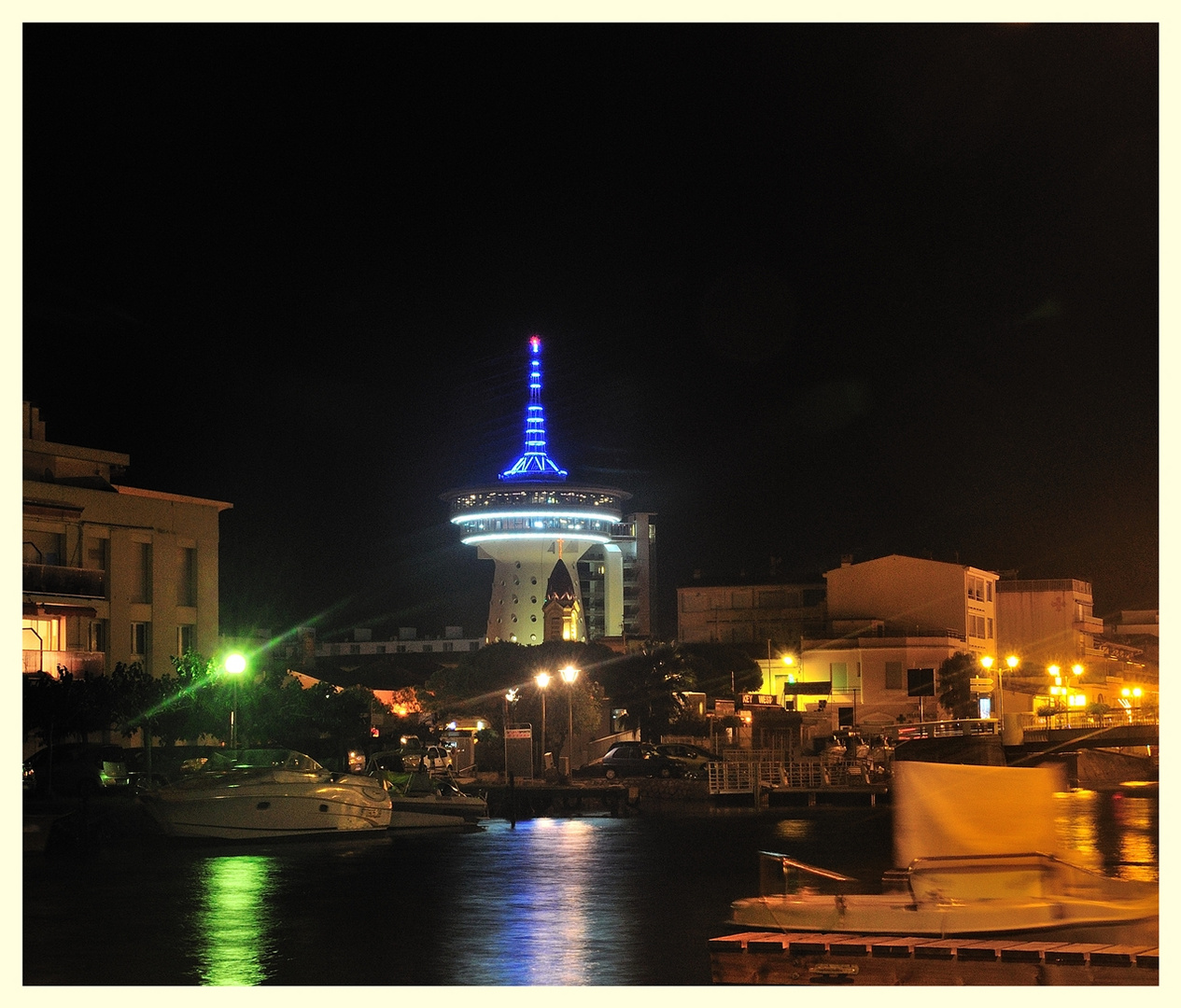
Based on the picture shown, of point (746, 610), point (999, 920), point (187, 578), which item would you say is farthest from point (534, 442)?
point (999, 920)

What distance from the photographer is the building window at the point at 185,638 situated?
47.3 metres

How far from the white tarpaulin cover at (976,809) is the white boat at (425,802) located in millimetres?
22719

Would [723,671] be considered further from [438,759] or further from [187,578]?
[187,578]

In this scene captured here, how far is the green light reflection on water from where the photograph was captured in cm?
1725

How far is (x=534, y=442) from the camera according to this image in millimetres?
128000

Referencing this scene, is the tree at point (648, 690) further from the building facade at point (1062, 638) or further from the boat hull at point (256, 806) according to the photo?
the boat hull at point (256, 806)

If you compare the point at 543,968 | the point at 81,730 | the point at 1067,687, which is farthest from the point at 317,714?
the point at 1067,687

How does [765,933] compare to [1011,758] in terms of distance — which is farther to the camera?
[1011,758]

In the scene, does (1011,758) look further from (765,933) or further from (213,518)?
(765,933)

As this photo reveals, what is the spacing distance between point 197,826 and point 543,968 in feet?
53.8

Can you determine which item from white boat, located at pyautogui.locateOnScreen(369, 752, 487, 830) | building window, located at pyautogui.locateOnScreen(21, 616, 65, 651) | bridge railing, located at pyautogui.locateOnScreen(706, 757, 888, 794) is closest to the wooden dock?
white boat, located at pyautogui.locateOnScreen(369, 752, 487, 830)

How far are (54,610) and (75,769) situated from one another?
17.4 feet

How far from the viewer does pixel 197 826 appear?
1268 inches

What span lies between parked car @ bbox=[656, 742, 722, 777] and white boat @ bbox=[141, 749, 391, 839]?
24249 millimetres
